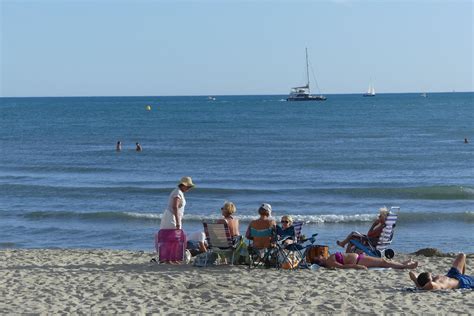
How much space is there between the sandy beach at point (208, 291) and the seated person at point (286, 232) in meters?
0.50

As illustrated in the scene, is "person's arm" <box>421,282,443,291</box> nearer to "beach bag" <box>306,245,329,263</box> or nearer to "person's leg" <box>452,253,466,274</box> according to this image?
"person's leg" <box>452,253,466,274</box>

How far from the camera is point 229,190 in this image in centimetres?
2447

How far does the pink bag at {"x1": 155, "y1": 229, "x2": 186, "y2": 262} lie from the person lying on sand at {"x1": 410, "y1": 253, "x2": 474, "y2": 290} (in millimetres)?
3365

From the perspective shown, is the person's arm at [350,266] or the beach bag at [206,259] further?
the beach bag at [206,259]

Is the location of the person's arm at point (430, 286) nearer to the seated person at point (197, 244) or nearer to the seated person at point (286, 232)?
the seated person at point (286, 232)

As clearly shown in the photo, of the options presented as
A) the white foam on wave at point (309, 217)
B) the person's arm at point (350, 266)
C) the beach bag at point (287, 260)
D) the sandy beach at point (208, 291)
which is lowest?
the white foam on wave at point (309, 217)

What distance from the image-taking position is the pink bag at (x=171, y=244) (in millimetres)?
11148

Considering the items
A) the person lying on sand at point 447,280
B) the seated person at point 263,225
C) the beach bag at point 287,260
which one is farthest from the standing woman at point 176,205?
the person lying on sand at point 447,280

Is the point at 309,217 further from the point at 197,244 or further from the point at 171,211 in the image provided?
the point at 171,211

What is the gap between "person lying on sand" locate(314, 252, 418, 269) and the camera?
10914 mm

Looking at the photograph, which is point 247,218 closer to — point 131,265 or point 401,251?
point 401,251

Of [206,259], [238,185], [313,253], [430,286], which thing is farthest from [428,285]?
[238,185]

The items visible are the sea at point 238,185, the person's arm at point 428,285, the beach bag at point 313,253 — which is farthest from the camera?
the sea at point 238,185

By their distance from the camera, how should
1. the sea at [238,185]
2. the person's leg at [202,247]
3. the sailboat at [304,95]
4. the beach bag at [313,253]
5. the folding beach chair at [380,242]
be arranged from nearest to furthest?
the beach bag at [313,253], the folding beach chair at [380,242], the person's leg at [202,247], the sea at [238,185], the sailboat at [304,95]
